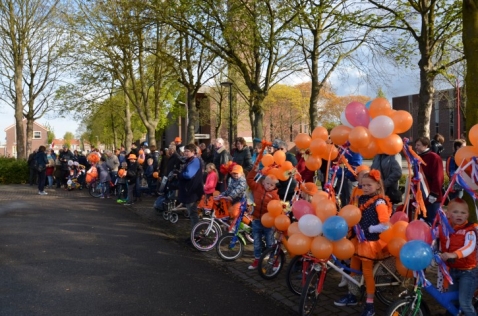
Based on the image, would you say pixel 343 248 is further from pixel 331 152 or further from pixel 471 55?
pixel 471 55

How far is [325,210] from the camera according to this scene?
4.62m

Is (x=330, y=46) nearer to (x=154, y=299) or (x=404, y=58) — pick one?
(x=404, y=58)

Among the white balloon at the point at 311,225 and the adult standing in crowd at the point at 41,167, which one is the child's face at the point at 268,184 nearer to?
the white balloon at the point at 311,225

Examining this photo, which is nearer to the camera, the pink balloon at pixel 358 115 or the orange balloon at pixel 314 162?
the pink balloon at pixel 358 115

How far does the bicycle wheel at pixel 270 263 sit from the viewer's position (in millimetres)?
6094

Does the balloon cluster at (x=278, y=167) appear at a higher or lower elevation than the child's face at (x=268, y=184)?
higher

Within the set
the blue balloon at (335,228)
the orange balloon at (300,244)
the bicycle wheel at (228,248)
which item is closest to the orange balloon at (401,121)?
the blue balloon at (335,228)

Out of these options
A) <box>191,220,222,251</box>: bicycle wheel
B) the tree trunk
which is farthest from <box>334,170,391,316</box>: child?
<box>191,220,222,251</box>: bicycle wheel

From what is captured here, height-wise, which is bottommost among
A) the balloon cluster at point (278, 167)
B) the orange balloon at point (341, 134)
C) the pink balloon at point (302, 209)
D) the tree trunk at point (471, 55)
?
the pink balloon at point (302, 209)

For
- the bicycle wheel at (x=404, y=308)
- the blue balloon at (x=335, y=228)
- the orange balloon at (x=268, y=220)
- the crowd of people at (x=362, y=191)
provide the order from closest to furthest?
the bicycle wheel at (x=404, y=308), the crowd of people at (x=362, y=191), the blue balloon at (x=335, y=228), the orange balloon at (x=268, y=220)

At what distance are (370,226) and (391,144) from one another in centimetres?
93

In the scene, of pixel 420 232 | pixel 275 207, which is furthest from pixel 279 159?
pixel 420 232

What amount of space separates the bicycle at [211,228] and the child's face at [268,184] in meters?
1.75

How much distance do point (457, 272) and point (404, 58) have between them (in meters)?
11.9
